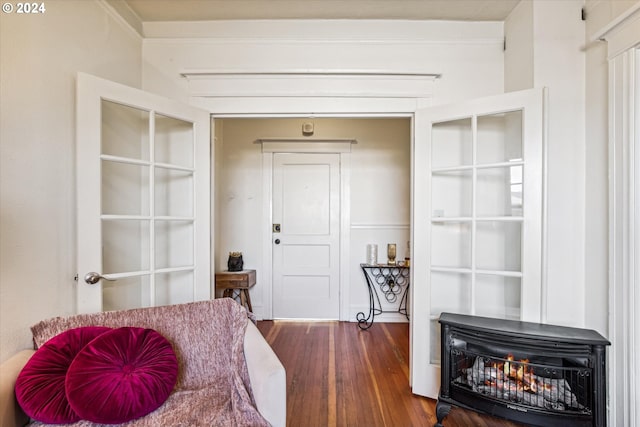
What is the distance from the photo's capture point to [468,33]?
2068 millimetres

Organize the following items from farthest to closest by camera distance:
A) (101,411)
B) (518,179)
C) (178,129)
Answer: (178,129)
(518,179)
(101,411)

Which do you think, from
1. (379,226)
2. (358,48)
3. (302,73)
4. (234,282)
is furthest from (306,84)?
(234,282)

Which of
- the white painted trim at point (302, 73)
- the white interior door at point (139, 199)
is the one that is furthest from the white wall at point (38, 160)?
the white painted trim at point (302, 73)

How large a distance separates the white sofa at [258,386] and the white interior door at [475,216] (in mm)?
1169

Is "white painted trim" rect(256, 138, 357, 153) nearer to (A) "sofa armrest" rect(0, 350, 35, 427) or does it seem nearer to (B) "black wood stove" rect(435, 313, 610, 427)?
(B) "black wood stove" rect(435, 313, 610, 427)

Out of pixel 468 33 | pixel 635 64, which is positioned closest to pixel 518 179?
pixel 635 64

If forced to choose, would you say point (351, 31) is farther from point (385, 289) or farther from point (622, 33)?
point (385, 289)

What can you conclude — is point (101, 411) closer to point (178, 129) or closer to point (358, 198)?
point (178, 129)

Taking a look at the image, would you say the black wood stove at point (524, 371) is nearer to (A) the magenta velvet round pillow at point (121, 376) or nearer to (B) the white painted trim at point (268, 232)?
(A) the magenta velvet round pillow at point (121, 376)

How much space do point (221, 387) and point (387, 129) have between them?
307 cm

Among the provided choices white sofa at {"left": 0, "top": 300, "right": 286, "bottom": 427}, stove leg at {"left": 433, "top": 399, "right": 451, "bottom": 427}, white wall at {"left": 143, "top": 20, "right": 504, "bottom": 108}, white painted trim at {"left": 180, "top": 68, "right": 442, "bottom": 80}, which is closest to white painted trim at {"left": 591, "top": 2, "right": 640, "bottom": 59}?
white wall at {"left": 143, "top": 20, "right": 504, "bottom": 108}

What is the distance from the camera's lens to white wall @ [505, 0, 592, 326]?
5.72 feet

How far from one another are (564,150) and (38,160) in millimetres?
2737

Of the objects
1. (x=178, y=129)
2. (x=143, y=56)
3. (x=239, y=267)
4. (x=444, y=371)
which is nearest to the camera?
(x=444, y=371)
